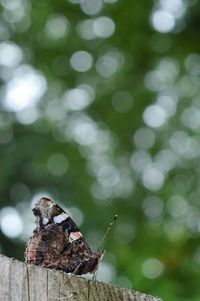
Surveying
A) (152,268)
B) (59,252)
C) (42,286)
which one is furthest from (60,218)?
(152,268)

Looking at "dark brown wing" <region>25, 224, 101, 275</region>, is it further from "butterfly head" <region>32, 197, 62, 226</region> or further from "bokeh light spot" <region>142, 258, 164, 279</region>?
"bokeh light spot" <region>142, 258, 164, 279</region>

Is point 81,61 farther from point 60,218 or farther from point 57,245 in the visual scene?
point 57,245

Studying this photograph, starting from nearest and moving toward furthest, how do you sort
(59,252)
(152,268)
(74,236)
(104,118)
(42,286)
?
(42,286) → (59,252) → (74,236) → (152,268) → (104,118)

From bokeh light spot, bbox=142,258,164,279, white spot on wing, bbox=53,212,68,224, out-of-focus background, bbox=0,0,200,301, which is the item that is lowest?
white spot on wing, bbox=53,212,68,224

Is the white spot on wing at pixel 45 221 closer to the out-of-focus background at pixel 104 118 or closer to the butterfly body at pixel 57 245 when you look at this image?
the butterfly body at pixel 57 245

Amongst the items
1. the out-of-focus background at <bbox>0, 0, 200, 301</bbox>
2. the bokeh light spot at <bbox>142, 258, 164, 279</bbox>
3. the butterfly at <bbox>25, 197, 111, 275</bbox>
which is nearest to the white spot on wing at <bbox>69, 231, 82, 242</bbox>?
the butterfly at <bbox>25, 197, 111, 275</bbox>

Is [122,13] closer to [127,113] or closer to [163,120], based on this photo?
[127,113]
